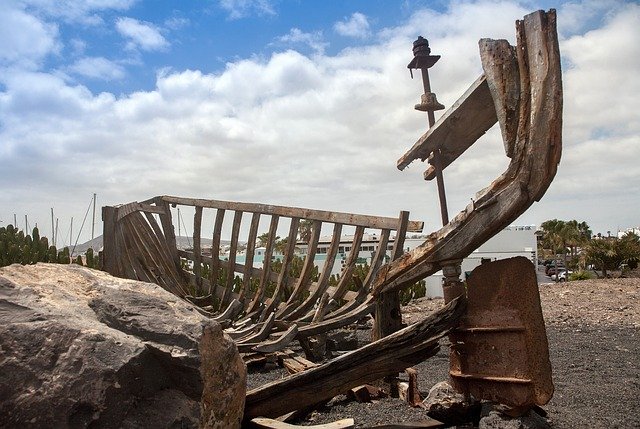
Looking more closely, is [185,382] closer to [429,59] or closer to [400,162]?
[400,162]

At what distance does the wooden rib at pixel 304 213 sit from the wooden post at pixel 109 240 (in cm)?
108

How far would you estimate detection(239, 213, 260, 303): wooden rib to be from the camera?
9273 mm

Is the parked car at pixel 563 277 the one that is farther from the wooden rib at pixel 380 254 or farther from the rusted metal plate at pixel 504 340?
the rusted metal plate at pixel 504 340

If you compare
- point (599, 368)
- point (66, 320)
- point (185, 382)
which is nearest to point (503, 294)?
point (185, 382)

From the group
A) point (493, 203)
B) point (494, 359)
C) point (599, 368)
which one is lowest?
point (599, 368)

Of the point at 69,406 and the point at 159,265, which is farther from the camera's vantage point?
the point at 159,265

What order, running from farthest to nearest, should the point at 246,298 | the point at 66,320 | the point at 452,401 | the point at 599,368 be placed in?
the point at 246,298
the point at 599,368
the point at 452,401
the point at 66,320

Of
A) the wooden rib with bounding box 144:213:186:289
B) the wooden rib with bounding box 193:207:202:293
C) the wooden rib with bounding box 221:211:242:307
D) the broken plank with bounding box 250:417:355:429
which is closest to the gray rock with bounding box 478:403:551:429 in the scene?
the broken plank with bounding box 250:417:355:429

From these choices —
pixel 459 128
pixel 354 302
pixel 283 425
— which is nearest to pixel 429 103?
pixel 459 128

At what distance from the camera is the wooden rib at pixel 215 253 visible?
32.7ft

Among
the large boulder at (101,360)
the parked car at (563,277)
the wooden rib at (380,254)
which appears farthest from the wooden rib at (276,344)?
the parked car at (563,277)

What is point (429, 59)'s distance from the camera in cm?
777

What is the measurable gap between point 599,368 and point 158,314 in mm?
6396

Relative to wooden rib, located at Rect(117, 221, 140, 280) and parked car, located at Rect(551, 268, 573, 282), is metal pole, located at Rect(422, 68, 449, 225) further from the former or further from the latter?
parked car, located at Rect(551, 268, 573, 282)
